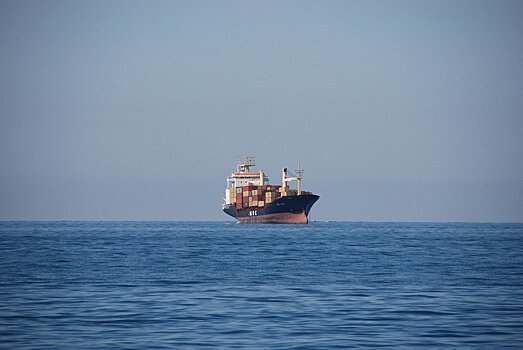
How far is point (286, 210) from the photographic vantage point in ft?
500

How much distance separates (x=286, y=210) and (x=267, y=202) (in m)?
6.18

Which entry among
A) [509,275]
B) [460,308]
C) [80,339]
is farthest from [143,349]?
[509,275]

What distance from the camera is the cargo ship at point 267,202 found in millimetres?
150762

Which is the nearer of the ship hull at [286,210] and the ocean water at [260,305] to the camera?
the ocean water at [260,305]

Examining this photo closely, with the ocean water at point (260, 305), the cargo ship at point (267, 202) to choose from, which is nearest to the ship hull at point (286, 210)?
the cargo ship at point (267, 202)

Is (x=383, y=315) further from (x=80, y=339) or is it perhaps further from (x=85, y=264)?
(x=85, y=264)

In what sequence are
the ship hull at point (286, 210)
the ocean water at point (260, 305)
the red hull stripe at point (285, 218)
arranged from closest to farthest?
the ocean water at point (260, 305) < the ship hull at point (286, 210) < the red hull stripe at point (285, 218)

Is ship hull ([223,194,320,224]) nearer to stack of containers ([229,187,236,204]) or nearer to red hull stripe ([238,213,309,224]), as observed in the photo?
red hull stripe ([238,213,309,224])

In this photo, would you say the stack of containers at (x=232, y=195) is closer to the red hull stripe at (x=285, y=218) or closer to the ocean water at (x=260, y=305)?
the red hull stripe at (x=285, y=218)

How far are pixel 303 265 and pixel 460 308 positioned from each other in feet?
66.8

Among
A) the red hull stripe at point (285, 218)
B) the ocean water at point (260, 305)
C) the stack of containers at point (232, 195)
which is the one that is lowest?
the ocean water at point (260, 305)

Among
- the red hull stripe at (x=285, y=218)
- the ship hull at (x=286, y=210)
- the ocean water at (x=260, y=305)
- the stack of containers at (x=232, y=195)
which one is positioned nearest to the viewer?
the ocean water at (x=260, y=305)

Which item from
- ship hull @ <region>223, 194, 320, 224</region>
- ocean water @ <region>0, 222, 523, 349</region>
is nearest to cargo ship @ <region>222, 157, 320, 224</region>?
ship hull @ <region>223, 194, 320, 224</region>

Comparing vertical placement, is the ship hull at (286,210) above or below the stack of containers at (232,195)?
below
